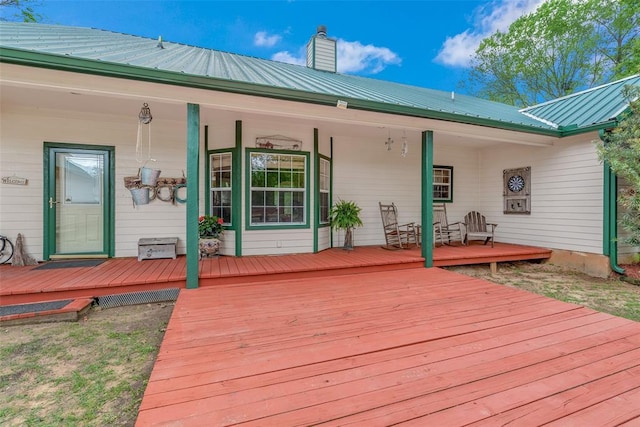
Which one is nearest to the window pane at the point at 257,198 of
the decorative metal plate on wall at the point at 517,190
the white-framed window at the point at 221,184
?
the white-framed window at the point at 221,184

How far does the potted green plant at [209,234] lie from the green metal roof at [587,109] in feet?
21.0

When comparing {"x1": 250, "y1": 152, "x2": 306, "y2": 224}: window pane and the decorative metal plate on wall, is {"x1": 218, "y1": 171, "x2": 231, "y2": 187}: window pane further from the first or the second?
the decorative metal plate on wall

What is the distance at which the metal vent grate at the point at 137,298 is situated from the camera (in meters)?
3.49

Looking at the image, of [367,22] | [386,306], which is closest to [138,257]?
[386,306]

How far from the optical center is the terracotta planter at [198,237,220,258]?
15.8 ft

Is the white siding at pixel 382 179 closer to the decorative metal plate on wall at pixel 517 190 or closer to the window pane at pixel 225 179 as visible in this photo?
the decorative metal plate on wall at pixel 517 190

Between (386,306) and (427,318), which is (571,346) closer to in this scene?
(427,318)

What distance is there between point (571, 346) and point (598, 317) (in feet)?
2.99

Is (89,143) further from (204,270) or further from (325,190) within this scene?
(325,190)

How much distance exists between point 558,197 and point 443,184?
2.20 metres

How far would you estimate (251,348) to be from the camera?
213cm

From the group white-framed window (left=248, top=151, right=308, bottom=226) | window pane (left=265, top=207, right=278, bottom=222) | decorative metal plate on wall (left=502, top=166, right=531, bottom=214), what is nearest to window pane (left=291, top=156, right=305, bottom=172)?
white-framed window (left=248, top=151, right=308, bottom=226)

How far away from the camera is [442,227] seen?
683cm

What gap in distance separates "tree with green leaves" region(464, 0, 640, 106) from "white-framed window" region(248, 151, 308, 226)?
15211 millimetres
